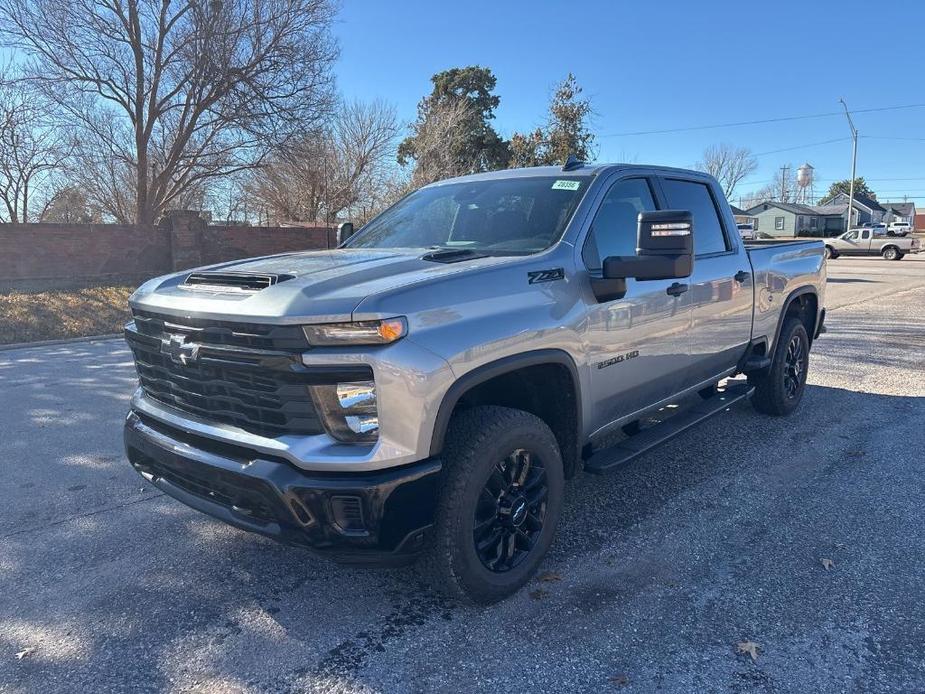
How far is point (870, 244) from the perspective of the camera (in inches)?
1325

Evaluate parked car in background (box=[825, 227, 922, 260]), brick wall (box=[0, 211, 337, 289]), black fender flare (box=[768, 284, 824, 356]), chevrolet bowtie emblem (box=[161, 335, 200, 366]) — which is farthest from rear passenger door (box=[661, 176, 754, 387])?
parked car in background (box=[825, 227, 922, 260])

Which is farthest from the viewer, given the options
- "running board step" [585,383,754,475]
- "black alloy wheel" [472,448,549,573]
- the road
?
"running board step" [585,383,754,475]

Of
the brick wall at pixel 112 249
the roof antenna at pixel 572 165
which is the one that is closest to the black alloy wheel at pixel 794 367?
the roof antenna at pixel 572 165

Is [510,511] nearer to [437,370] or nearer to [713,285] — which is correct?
[437,370]

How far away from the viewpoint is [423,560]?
2.82 meters

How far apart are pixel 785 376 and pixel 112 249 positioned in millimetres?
16090

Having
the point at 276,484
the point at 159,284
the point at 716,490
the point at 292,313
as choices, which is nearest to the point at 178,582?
the point at 276,484

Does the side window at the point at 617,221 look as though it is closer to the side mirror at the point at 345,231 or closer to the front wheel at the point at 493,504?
the front wheel at the point at 493,504

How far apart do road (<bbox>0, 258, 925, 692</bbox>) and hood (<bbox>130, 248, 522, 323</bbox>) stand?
1.34 m

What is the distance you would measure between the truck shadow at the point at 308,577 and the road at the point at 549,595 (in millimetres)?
11

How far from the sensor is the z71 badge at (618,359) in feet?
11.2

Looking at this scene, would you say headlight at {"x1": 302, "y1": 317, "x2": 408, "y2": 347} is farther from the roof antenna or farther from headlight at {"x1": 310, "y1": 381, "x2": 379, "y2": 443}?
the roof antenna

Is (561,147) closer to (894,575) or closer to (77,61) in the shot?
(77,61)

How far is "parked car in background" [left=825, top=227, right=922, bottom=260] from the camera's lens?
32.7m
